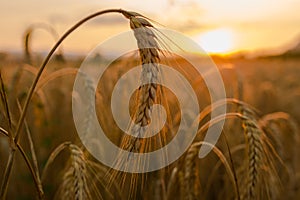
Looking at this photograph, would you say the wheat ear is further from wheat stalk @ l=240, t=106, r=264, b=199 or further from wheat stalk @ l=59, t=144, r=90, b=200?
wheat stalk @ l=240, t=106, r=264, b=199

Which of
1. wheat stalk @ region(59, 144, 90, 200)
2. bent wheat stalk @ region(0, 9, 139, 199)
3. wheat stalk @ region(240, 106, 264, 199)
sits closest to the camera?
bent wheat stalk @ region(0, 9, 139, 199)

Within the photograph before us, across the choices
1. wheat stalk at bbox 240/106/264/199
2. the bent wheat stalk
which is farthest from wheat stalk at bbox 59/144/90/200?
wheat stalk at bbox 240/106/264/199

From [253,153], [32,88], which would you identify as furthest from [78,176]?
[253,153]

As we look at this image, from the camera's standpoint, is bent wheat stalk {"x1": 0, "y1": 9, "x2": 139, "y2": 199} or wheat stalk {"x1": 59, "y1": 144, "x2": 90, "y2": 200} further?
wheat stalk {"x1": 59, "y1": 144, "x2": 90, "y2": 200}

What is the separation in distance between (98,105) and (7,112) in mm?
845

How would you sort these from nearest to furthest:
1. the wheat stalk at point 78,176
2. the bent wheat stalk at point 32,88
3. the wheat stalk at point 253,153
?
the bent wheat stalk at point 32,88, the wheat stalk at point 78,176, the wheat stalk at point 253,153

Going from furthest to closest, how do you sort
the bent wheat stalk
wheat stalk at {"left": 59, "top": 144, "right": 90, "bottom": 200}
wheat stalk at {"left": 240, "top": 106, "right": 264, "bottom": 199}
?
wheat stalk at {"left": 240, "top": 106, "right": 264, "bottom": 199} < wheat stalk at {"left": 59, "top": 144, "right": 90, "bottom": 200} < the bent wheat stalk

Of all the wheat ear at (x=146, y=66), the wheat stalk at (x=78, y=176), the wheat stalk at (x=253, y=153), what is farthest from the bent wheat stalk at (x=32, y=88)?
the wheat stalk at (x=253, y=153)

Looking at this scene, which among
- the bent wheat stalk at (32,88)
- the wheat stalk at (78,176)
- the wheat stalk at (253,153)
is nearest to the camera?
the bent wheat stalk at (32,88)

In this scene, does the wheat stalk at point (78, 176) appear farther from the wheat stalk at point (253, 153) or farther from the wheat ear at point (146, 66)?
the wheat stalk at point (253, 153)

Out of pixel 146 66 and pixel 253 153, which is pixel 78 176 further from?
pixel 253 153

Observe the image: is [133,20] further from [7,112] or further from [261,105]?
[261,105]

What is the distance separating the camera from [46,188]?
2.75 meters

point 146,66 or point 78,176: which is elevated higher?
point 146,66
